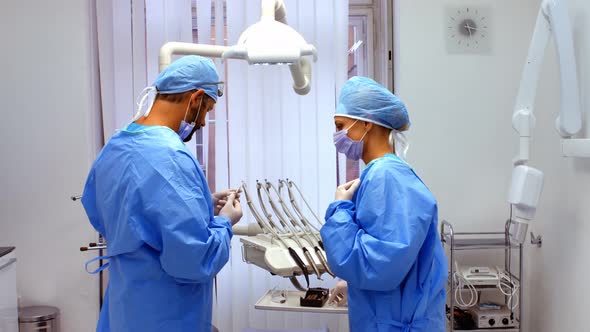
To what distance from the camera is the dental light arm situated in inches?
83.4

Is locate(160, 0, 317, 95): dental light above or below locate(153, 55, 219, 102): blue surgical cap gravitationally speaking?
above

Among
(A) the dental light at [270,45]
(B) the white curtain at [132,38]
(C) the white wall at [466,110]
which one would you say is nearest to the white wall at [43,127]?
(B) the white curtain at [132,38]

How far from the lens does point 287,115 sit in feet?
9.18

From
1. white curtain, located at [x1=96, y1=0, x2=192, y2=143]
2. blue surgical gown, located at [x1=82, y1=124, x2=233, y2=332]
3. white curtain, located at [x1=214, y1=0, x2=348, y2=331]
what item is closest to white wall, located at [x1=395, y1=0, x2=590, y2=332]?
white curtain, located at [x1=214, y1=0, x2=348, y2=331]

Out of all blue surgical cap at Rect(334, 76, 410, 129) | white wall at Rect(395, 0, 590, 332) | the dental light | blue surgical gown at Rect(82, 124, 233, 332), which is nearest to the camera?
blue surgical gown at Rect(82, 124, 233, 332)

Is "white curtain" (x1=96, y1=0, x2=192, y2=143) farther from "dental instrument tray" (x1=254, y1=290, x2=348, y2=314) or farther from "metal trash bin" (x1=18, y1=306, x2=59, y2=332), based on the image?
"dental instrument tray" (x1=254, y1=290, x2=348, y2=314)

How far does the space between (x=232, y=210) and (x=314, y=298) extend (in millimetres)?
590

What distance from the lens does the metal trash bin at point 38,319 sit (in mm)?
2654

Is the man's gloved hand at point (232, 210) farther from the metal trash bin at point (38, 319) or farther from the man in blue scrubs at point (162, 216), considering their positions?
the metal trash bin at point (38, 319)

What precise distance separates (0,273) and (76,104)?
0.86 metres

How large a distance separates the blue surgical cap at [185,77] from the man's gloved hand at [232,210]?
0.34m

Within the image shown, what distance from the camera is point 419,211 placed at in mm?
1500

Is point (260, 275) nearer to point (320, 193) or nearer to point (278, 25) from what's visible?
point (320, 193)

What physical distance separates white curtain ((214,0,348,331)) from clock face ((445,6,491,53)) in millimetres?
498
